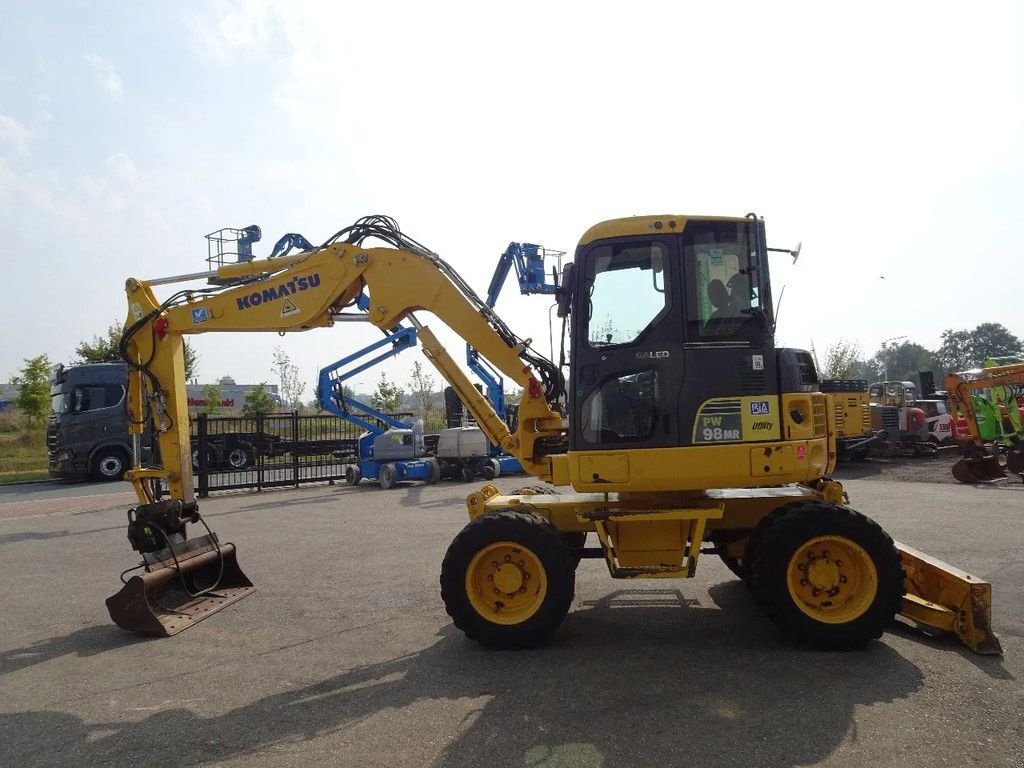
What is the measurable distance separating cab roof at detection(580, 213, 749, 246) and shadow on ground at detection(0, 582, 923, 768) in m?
3.26

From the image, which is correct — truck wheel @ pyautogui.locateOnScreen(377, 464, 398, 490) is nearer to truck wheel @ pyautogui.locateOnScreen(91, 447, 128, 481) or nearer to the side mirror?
truck wheel @ pyautogui.locateOnScreen(91, 447, 128, 481)

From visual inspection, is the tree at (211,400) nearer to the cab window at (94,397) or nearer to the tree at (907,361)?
the cab window at (94,397)

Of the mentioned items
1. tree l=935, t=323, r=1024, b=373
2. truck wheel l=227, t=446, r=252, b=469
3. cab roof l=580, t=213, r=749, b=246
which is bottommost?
truck wheel l=227, t=446, r=252, b=469

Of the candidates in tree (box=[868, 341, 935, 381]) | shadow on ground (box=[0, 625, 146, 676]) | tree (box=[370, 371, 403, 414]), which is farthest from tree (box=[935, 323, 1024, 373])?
shadow on ground (box=[0, 625, 146, 676])

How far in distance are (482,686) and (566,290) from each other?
306 cm

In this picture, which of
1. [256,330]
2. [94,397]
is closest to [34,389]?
[94,397]

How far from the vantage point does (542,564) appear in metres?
5.49

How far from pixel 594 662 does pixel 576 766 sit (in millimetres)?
1501

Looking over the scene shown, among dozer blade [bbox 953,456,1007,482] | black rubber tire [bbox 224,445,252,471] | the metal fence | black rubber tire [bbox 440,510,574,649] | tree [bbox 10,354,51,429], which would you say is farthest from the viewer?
tree [bbox 10,354,51,429]

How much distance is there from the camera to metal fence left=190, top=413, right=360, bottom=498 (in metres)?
17.7

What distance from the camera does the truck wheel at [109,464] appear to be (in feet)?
70.0

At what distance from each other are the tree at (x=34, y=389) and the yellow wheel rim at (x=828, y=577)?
3581cm

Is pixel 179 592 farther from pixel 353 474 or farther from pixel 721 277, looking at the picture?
pixel 353 474

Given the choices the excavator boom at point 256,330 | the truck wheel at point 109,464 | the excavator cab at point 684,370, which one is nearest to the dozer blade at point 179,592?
the excavator boom at point 256,330
